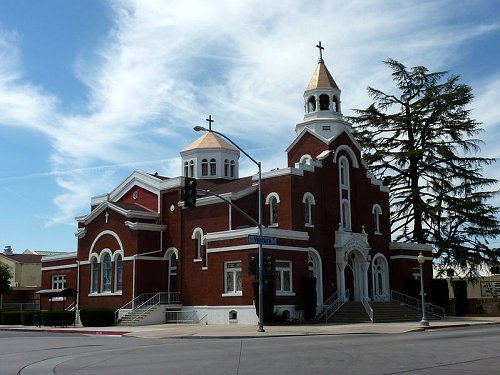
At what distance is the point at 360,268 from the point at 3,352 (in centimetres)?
3085

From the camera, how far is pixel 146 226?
4862 centimetres

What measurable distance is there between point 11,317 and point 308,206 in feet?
77.0

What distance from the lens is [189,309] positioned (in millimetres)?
45344

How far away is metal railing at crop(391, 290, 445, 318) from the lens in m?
48.7

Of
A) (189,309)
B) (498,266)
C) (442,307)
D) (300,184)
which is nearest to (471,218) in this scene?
(498,266)

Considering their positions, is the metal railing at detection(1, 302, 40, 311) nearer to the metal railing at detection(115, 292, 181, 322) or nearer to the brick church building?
the brick church building

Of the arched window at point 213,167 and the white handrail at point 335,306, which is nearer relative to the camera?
the white handrail at point 335,306

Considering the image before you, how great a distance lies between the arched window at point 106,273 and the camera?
164 feet

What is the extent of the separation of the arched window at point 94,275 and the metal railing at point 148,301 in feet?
14.6

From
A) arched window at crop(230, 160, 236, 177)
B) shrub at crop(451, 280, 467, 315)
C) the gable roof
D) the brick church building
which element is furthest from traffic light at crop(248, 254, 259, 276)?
the gable roof

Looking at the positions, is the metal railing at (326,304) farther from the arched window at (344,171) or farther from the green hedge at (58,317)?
the green hedge at (58,317)

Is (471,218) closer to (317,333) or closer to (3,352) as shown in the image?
(317,333)

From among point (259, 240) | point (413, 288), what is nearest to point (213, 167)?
point (413, 288)

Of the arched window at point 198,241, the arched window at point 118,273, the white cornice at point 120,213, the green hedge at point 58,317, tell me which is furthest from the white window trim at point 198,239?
the green hedge at point 58,317
